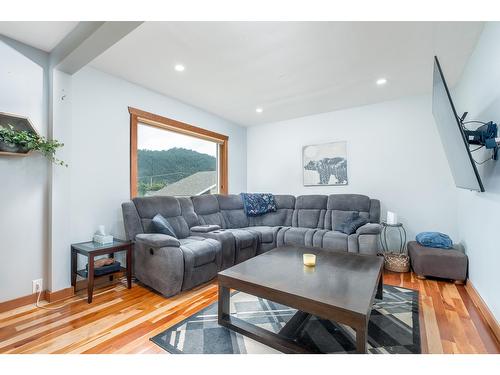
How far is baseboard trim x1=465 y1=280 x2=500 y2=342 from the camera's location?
1715mm

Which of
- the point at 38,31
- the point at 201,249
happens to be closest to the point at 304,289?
the point at 201,249

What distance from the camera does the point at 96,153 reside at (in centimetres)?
267

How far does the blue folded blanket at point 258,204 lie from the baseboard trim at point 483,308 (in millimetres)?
2637

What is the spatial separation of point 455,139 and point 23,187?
3.68 metres

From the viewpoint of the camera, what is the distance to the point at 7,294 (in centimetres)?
206

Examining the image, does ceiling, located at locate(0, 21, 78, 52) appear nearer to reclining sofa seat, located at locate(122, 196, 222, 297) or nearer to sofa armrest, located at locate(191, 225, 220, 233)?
reclining sofa seat, located at locate(122, 196, 222, 297)

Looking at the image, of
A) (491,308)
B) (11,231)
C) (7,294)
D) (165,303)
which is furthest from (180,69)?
(491,308)

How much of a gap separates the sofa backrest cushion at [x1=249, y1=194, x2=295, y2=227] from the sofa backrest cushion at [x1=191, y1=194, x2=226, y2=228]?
0.64 meters

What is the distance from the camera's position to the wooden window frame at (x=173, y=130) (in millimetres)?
3014

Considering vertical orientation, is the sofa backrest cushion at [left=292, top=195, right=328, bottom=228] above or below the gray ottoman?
above

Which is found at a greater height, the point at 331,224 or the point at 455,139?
the point at 455,139

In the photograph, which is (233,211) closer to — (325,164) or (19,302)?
(325,164)

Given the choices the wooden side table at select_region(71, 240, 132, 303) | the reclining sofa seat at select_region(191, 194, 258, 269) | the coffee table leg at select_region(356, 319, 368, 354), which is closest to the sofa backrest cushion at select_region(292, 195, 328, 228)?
the reclining sofa seat at select_region(191, 194, 258, 269)
